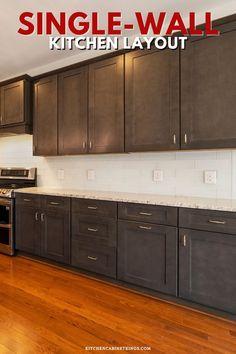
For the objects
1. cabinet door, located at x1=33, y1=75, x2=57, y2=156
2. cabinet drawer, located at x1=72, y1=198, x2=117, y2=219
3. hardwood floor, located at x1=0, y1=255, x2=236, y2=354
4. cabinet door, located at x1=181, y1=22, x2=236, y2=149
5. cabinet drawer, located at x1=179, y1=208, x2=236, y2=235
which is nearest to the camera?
hardwood floor, located at x1=0, y1=255, x2=236, y2=354

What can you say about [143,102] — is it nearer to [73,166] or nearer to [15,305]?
[73,166]

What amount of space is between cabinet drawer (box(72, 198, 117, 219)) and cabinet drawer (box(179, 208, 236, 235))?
0.68 m

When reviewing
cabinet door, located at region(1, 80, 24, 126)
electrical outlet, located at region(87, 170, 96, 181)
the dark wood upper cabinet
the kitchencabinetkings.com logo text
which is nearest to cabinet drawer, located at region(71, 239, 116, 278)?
electrical outlet, located at region(87, 170, 96, 181)

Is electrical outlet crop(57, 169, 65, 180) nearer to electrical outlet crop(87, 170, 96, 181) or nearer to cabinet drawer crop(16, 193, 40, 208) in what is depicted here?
electrical outlet crop(87, 170, 96, 181)

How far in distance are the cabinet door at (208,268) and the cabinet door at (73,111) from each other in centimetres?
157

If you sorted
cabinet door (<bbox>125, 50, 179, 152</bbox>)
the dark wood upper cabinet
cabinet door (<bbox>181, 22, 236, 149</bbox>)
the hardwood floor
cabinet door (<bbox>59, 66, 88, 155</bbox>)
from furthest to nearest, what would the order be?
the dark wood upper cabinet → cabinet door (<bbox>59, 66, 88, 155</bbox>) → cabinet door (<bbox>125, 50, 179, 152</bbox>) → cabinet door (<bbox>181, 22, 236, 149</bbox>) → the hardwood floor

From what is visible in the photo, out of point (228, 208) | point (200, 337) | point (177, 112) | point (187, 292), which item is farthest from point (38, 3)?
point (200, 337)

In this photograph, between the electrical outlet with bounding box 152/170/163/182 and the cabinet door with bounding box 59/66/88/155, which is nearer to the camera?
the electrical outlet with bounding box 152/170/163/182

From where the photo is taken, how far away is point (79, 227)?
260 cm

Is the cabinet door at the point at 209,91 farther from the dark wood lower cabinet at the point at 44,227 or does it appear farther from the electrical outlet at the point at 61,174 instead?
the electrical outlet at the point at 61,174

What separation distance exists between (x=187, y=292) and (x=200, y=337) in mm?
343

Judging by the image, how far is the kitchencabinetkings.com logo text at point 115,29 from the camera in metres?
2.23

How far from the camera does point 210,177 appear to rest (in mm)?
2350

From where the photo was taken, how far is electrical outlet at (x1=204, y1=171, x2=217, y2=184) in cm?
233
